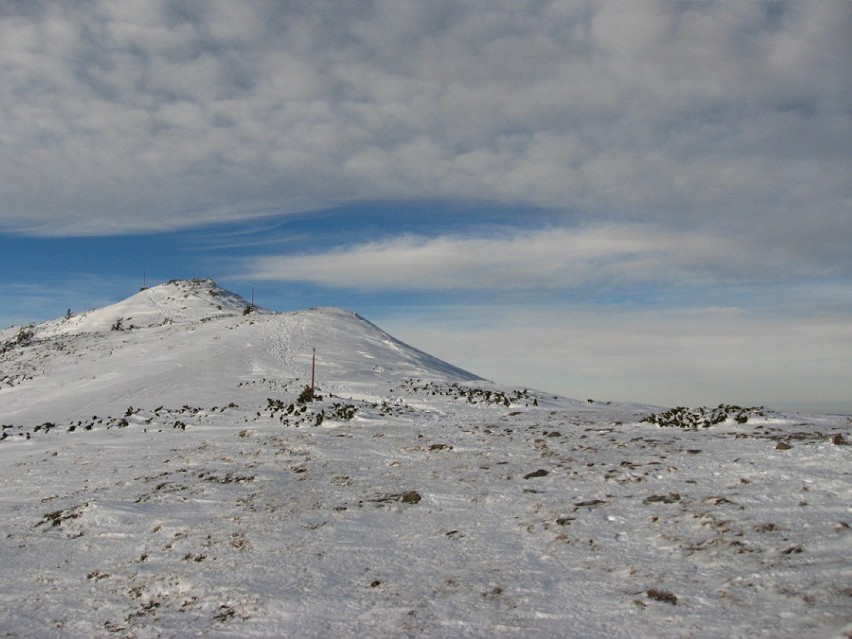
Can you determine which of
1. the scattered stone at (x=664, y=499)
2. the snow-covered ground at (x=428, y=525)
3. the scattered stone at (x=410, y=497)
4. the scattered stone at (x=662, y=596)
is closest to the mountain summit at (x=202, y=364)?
the snow-covered ground at (x=428, y=525)

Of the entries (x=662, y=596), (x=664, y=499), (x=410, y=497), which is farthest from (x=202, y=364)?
(x=662, y=596)

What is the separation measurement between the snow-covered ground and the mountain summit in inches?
203

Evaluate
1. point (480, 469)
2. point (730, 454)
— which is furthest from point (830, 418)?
point (480, 469)

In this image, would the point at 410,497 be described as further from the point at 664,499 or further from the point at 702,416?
the point at 702,416

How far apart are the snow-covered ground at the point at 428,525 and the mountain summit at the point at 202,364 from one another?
5.17 metres

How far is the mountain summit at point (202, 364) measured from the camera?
25906 mm

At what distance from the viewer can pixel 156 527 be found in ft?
31.3

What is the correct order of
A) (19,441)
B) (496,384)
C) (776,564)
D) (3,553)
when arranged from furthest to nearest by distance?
(496,384) → (19,441) → (3,553) → (776,564)

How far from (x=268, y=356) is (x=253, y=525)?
80.3 ft

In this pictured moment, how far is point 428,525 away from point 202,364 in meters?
24.7

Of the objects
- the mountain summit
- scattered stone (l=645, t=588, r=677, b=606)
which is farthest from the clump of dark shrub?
the mountain summit

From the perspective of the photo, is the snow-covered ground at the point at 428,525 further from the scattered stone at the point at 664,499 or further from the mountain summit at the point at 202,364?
the mountain summit at the point at 202,364

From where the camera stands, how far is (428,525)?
9234 mm

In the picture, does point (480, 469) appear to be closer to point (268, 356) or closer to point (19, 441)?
point (19, 441)
